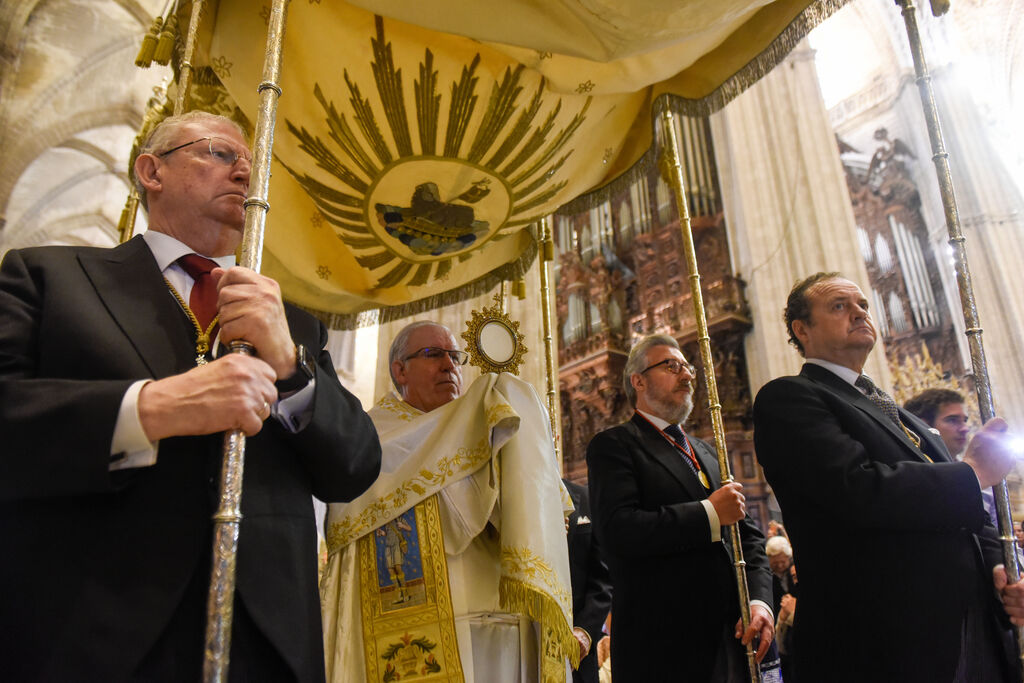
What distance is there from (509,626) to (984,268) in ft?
37.2

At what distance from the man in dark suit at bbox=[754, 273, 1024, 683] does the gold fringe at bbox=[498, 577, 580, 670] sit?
23.1 inches

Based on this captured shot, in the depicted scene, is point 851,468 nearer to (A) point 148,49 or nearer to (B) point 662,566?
(B) point 662,566

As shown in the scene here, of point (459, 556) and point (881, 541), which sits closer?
point (881, 541)

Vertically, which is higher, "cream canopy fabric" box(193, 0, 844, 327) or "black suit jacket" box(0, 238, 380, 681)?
"cream canopy fabric" box(193, 0, 844, 327)

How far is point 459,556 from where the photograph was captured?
198 cm

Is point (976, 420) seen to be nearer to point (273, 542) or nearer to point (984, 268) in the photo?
point (984, 268)

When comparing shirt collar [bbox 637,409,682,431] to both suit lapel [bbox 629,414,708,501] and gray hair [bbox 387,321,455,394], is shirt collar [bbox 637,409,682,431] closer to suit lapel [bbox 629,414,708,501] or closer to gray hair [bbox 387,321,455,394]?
suit lapel [bbox 629,414,708,501]

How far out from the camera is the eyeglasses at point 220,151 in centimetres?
131

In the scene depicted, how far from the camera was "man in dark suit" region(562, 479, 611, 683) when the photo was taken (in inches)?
102

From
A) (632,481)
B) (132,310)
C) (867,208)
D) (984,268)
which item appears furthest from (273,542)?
(867,208)


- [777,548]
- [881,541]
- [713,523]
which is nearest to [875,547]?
[881,541]

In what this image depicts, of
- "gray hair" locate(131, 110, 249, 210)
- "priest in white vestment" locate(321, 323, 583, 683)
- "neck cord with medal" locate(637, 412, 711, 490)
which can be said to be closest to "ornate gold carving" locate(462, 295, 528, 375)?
"priest in white vestment" locate(321, 323, 583, 683)

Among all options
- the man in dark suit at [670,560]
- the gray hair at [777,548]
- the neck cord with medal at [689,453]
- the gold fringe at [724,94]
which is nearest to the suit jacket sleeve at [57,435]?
the man in dark suit at [670,560]

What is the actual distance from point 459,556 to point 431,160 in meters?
1.50
